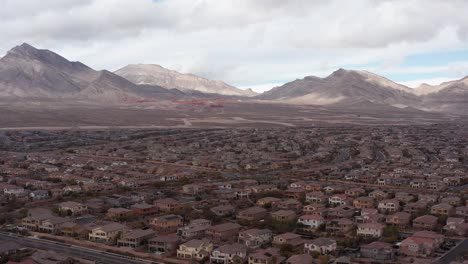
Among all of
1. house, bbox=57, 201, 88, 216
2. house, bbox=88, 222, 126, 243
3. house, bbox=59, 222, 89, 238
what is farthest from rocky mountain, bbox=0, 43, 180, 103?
house, bbox=88, 222, 126, 243

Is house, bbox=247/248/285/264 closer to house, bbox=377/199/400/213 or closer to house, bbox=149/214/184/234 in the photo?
house, bbox=149/214/184/234

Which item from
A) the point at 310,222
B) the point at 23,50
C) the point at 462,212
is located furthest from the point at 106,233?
the point at 23,50

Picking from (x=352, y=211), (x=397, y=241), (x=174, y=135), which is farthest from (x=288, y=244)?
(x=174, y=135)

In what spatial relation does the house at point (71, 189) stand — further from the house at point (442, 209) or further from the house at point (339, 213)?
the house at point (442, 209)

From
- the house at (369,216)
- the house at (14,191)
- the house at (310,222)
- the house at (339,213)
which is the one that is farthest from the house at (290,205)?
the house at (14,191)

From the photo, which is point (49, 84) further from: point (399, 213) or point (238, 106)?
point (399, 213)

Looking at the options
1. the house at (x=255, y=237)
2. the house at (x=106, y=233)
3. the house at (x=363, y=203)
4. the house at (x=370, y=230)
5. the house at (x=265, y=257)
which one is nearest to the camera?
the house at (x=265, y=257)
